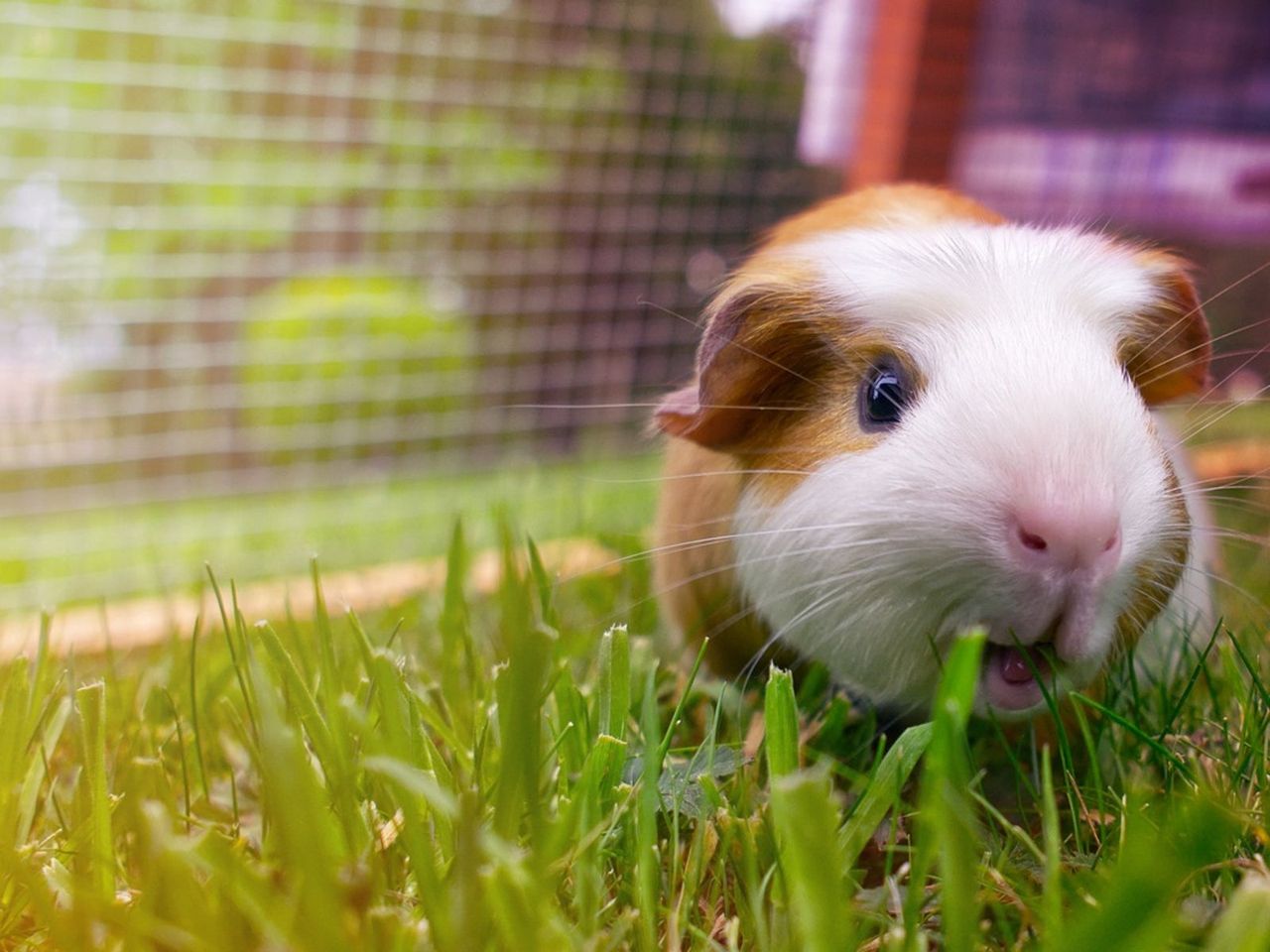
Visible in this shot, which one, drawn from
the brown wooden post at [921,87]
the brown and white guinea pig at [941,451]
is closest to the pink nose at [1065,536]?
the brown and white guinea pig at [941,451]

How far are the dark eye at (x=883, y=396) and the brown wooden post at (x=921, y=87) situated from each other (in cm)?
191

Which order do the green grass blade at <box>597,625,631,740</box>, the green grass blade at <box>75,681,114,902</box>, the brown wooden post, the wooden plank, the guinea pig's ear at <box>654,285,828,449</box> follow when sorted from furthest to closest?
the brown wooden post
the wooden plank
the guinea pig's ear at <box>654,285,828,449</box>
the green grass blade at <box>597,625,631,740</box>
the green grass blade at <box>75,681,114,902</box>

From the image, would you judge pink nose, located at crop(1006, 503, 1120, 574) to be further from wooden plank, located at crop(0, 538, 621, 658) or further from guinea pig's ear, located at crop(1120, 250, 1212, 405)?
wooden plank, located at crop(0, 538, 621, 658)

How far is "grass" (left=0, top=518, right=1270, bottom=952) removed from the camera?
510 mm

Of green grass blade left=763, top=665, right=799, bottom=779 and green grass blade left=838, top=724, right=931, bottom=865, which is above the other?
green grass blade left=763, top=665, right=799, bottom=779

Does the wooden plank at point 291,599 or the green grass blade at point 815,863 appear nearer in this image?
the green grass blade at point 815,863

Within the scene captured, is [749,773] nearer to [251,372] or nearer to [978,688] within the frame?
[978,688]

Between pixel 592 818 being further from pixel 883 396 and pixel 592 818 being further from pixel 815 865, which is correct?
pixel 883 396

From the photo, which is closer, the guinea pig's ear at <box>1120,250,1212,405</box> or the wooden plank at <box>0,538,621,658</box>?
the guinea pig's ear at <box>1120,250,1212,405</box>

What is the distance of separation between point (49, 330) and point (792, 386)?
8.71 feet

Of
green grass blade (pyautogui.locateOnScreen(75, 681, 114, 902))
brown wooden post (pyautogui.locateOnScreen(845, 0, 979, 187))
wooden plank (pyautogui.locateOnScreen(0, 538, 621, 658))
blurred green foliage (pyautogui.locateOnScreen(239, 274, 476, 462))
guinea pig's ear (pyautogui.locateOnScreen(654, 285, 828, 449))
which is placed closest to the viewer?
green grass blade (pyautogui.locateOnScreen(75, 681, 114, 902))

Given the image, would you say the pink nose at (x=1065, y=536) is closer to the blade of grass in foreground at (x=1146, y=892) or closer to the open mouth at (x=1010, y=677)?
the open mouth at (x=1010, y=677)

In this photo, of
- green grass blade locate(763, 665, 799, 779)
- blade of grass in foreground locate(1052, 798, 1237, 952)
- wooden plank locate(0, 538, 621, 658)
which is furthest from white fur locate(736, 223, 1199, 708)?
wooden plank locate(0, 538, 621, 658)

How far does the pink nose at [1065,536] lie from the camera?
2.25 ft
